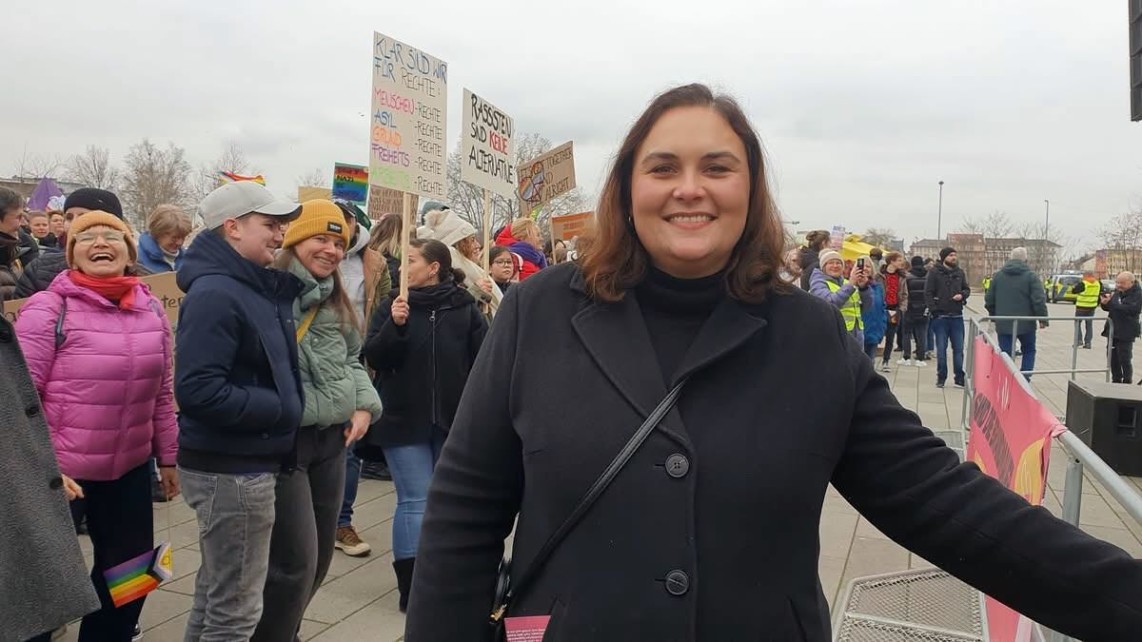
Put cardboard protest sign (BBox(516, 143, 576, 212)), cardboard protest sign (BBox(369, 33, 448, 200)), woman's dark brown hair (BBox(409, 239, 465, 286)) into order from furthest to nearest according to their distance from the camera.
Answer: cardboard protest sign (BBox(516, 143, 576, 212)) → cardboard protest sign (BBox(369, 33, 448, 200)) → woman's dark brown hair (BBox(409, 239, 465, 286))

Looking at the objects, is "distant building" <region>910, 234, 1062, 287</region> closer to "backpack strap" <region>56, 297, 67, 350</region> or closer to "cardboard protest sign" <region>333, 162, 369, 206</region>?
"cardboard protest sign" <region>333, 162, 369, 206</region>

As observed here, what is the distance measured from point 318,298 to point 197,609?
4.24 ft

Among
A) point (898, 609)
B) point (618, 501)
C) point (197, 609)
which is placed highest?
point (618, 501)

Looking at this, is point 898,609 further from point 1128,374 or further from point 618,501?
point 1128,374

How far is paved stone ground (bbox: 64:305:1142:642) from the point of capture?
408cm

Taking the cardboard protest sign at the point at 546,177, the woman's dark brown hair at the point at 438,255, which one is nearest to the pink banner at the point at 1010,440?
the woman's dark brown hair at the point at 438,255

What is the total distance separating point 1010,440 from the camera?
10.7ft

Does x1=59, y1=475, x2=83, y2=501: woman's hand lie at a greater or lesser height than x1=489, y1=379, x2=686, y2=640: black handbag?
lesser

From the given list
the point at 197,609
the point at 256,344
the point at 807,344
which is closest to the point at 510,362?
the point at 807,344

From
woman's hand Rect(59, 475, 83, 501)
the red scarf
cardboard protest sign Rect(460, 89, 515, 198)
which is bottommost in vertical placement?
woman's hand Rect(59, 475, 83, 501)

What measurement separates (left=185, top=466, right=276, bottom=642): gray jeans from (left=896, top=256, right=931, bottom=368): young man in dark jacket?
13.4 meters

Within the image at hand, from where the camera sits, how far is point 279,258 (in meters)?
3.61

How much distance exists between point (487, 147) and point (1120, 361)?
32.1 feet

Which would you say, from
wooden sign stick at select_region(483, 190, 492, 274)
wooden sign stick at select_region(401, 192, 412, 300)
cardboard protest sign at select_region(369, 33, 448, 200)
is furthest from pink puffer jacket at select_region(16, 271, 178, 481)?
wooden sign stick at select_region(483, 190, 492, 274)
